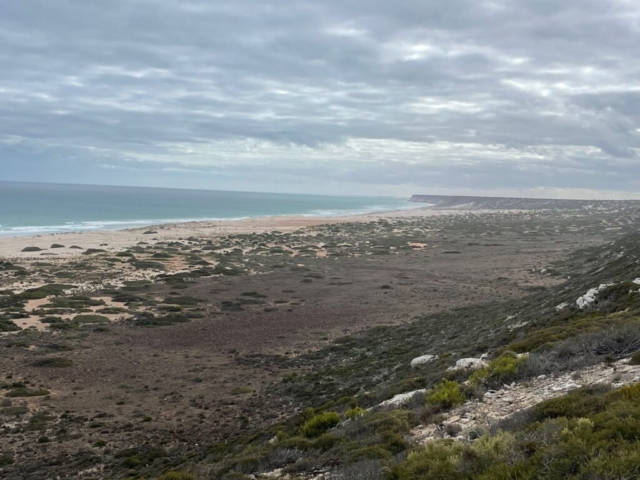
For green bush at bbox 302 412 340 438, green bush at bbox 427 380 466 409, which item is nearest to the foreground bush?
green bush at bbox 427 380 466 409

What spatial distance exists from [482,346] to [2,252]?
63556mm

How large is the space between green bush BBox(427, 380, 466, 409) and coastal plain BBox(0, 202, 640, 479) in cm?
291

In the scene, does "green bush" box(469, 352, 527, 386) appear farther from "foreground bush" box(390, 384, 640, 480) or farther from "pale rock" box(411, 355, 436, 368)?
"pale rock" box(411, 355, 436, 368)

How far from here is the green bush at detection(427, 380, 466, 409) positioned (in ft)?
33.1

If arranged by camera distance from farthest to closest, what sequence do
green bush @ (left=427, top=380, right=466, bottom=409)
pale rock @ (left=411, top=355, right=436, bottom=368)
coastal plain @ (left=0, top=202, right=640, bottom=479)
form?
pale rock @ (left=411, top=355, right=436, bottom=368) → coastal plain @ (left=0, top=202, right=640, bottom=479) → green bush @ (left=427, top=380, right=466, bottom=409)

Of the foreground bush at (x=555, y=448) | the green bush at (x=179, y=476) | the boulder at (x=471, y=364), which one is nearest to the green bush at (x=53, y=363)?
the green bush at (x=179, y=476)

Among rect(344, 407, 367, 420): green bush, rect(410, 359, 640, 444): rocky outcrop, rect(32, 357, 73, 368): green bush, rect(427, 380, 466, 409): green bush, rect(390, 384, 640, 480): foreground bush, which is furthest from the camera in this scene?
rect(32, 357, 73, 368): green bush

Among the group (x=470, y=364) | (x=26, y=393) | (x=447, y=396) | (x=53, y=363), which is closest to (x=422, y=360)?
(x=470, y=364)

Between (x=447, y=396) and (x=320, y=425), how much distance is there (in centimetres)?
316

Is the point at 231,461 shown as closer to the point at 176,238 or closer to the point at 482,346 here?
the point at 482,346

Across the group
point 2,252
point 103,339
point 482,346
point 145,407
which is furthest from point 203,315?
point 2,252

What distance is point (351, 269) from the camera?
54094 millimetres

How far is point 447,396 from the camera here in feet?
33.7

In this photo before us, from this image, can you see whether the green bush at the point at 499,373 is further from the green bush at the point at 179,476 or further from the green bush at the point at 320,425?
the green bush at the point at 179,476
